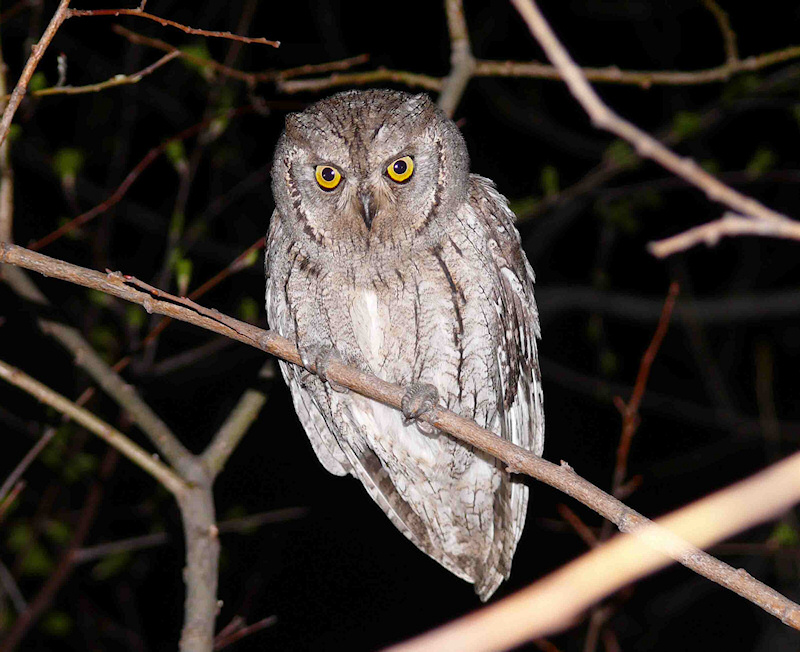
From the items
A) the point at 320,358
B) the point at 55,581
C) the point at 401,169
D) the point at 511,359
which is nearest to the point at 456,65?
the point at 401,169

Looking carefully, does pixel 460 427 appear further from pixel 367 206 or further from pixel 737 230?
pixel 737 230

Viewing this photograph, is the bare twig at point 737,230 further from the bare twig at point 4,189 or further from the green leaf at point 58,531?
the green leaf at point 58,531

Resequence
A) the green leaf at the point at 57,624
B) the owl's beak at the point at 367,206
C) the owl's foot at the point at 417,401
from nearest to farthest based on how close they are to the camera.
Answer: the owl's foot at the point at 417,401, the owl's beak at the point at 367,206, the green leaf at the point at 57,624

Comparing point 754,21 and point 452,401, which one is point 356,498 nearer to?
point 452,401

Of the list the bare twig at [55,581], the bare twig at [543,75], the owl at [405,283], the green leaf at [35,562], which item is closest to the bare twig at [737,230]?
the owl at [405,283]

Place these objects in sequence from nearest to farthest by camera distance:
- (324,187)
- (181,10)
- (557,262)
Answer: (324,187) < (181,10) < (557,262)

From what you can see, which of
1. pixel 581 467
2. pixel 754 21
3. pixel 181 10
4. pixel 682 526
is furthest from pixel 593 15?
pixel 682 526

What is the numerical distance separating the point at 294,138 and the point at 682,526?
7.72 feet

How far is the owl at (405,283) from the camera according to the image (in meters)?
2.70

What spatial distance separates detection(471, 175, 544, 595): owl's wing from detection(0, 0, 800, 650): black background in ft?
5.96

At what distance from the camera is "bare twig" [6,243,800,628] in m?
1.51

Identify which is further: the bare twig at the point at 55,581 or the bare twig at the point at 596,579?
the bare twig at the point at 55,581

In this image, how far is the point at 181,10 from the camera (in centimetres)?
548

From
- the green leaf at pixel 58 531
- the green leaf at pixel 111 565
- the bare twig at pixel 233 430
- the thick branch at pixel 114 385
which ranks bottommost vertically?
the green leaf at pixel 111 565
